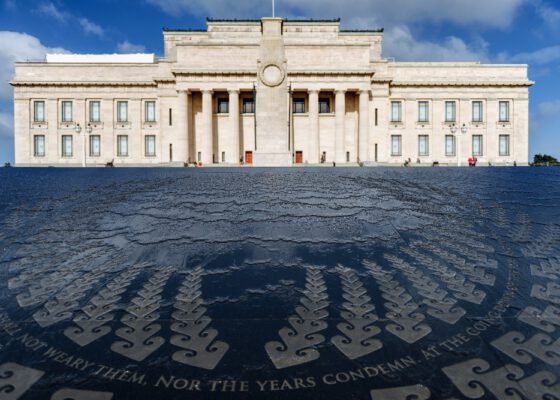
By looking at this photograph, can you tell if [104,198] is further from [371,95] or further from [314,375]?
[371,95]

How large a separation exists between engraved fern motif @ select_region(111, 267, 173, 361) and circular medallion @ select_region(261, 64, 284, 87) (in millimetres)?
27775

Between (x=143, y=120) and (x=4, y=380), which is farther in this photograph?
(x=143, y=120)

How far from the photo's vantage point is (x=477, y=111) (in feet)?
173

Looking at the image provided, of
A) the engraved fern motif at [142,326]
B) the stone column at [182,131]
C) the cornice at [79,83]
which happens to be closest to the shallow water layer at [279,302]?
the engraved fern motif at [142,326]

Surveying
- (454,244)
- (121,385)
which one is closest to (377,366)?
(121,385)

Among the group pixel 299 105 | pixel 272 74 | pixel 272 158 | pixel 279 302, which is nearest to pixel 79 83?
pixel 299 105

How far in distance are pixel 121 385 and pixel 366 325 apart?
87.5 inches

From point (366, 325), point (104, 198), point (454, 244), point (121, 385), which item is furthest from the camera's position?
point (104, 198)

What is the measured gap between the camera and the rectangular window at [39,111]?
2034 inches

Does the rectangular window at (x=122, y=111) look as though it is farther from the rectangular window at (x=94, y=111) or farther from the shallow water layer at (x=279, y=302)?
the shallow water layer at (x=279, y=302)

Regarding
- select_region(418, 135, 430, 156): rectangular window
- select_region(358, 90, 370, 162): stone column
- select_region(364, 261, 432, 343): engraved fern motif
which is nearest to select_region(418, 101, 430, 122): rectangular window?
select_region(418, 135, 430, 156): rectangular window

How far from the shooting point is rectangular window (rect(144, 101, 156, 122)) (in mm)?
52188

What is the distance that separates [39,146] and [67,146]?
13.0ft

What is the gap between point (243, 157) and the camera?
171 feet
